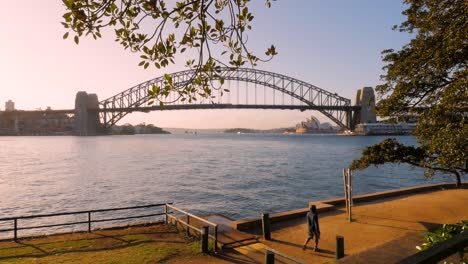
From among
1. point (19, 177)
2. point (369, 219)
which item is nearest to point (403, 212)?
point (369, 219)

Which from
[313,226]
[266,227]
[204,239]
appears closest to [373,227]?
[313,226]

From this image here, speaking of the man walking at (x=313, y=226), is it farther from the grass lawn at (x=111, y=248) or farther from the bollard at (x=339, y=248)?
the grass lawn at (x=111, y=248)

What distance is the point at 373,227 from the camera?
1241 cm

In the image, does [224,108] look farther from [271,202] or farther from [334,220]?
[334,220]

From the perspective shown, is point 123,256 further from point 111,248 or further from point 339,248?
point 339,248

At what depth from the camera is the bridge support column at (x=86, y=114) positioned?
149 m

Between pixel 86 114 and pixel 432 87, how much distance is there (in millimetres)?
156019

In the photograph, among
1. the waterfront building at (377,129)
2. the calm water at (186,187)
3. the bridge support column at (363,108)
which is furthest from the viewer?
the waterfront building at (377,129)

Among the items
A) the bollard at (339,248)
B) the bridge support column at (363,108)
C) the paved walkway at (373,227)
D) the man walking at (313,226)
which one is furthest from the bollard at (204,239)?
the bridge support column at (363,108)

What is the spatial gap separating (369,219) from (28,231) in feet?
55.8

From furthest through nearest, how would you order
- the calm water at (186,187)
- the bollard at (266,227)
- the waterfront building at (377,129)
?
the waterfront building at (377,129) < the calm water at (186,187) < the bollard at (266,227)

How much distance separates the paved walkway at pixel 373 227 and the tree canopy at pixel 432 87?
7.44ft

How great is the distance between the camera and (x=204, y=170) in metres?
45.4

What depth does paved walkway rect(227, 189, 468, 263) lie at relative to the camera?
9719 mm
